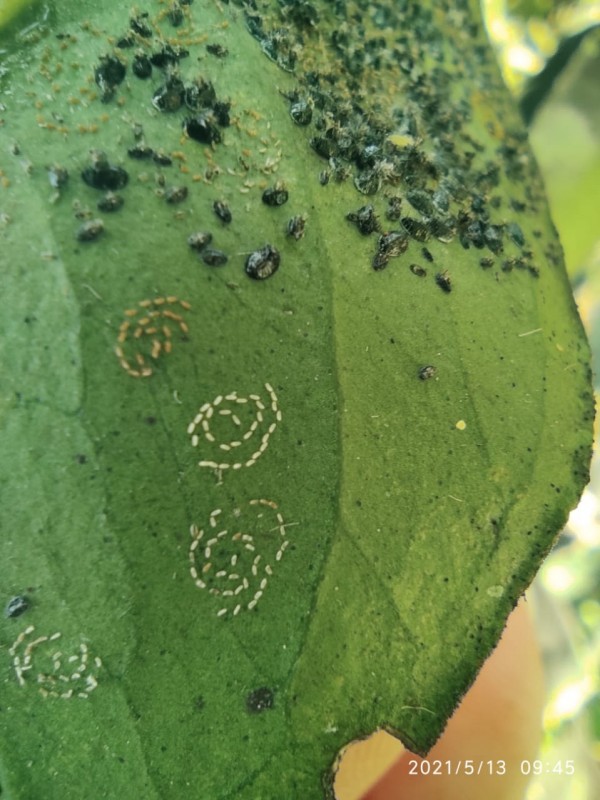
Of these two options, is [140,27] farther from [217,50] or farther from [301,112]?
[301,112]

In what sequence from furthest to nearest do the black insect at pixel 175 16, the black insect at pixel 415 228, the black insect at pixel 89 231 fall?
the black insect at pixel 415 228 < the black insect at pixel 175 16 < the black insect at pixel 89 231

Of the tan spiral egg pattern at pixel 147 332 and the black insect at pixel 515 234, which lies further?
the black insect at pixel 515 234

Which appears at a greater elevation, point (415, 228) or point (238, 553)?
point (415, 228)

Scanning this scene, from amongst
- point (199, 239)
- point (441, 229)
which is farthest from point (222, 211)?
point (441, 229)

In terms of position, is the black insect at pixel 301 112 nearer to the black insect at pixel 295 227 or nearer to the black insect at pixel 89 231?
the black insect at pixel 295 227

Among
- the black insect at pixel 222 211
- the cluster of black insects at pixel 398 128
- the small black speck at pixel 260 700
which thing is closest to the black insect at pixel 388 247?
the cluster of black insects at pixel 398 128

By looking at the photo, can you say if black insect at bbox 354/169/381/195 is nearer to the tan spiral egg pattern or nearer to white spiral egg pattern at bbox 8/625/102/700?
the tan spiral egg pattern

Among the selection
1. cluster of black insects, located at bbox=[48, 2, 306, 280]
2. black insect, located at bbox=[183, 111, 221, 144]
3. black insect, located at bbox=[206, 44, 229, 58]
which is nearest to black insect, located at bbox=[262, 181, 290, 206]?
cluster of black insects, located at bbox=[48, 2, 306, 280]

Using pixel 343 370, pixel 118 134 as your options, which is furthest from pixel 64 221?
pixel 343 370
